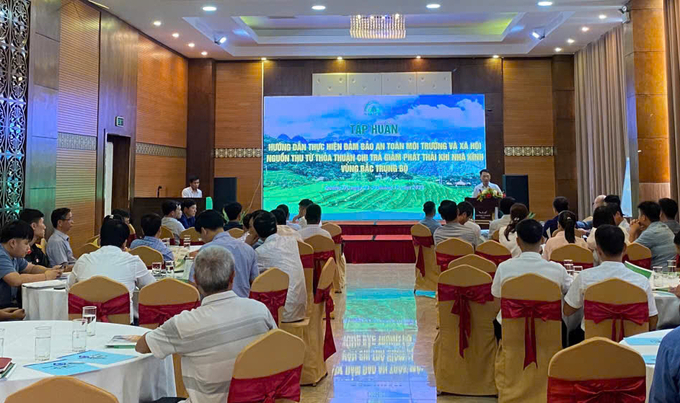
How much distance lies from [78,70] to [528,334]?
8154mm

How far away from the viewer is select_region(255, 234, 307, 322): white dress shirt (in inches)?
166

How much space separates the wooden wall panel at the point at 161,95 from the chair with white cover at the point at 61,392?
32.7ft

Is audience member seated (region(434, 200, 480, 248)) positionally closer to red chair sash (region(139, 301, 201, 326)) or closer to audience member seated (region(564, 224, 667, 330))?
audience member seated (region(564, 224, 667, 330))

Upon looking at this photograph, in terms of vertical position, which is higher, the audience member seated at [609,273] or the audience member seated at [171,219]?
the audience member seated at [171,219]

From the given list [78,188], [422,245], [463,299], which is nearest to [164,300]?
[463,299]

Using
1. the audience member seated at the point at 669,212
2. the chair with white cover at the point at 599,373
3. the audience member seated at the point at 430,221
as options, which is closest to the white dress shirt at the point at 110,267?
the chair with white cover at the point at 599,373

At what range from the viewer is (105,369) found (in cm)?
224

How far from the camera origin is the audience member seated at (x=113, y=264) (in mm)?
3705

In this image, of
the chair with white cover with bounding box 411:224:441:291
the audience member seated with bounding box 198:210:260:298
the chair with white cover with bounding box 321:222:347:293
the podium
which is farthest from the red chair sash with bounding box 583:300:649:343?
the podium

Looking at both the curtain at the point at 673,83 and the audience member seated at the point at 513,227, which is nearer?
the audience member seated at the point at 513,227

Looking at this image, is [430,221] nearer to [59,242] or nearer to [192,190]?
[59,242]

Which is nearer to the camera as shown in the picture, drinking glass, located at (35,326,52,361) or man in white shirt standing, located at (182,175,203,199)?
drinking glass, located at (35,326,52,361)

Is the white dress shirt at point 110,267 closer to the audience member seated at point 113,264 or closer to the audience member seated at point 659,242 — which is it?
the audience member seated at point 113,264

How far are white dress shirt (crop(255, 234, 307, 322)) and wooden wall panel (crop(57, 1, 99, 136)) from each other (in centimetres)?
555
